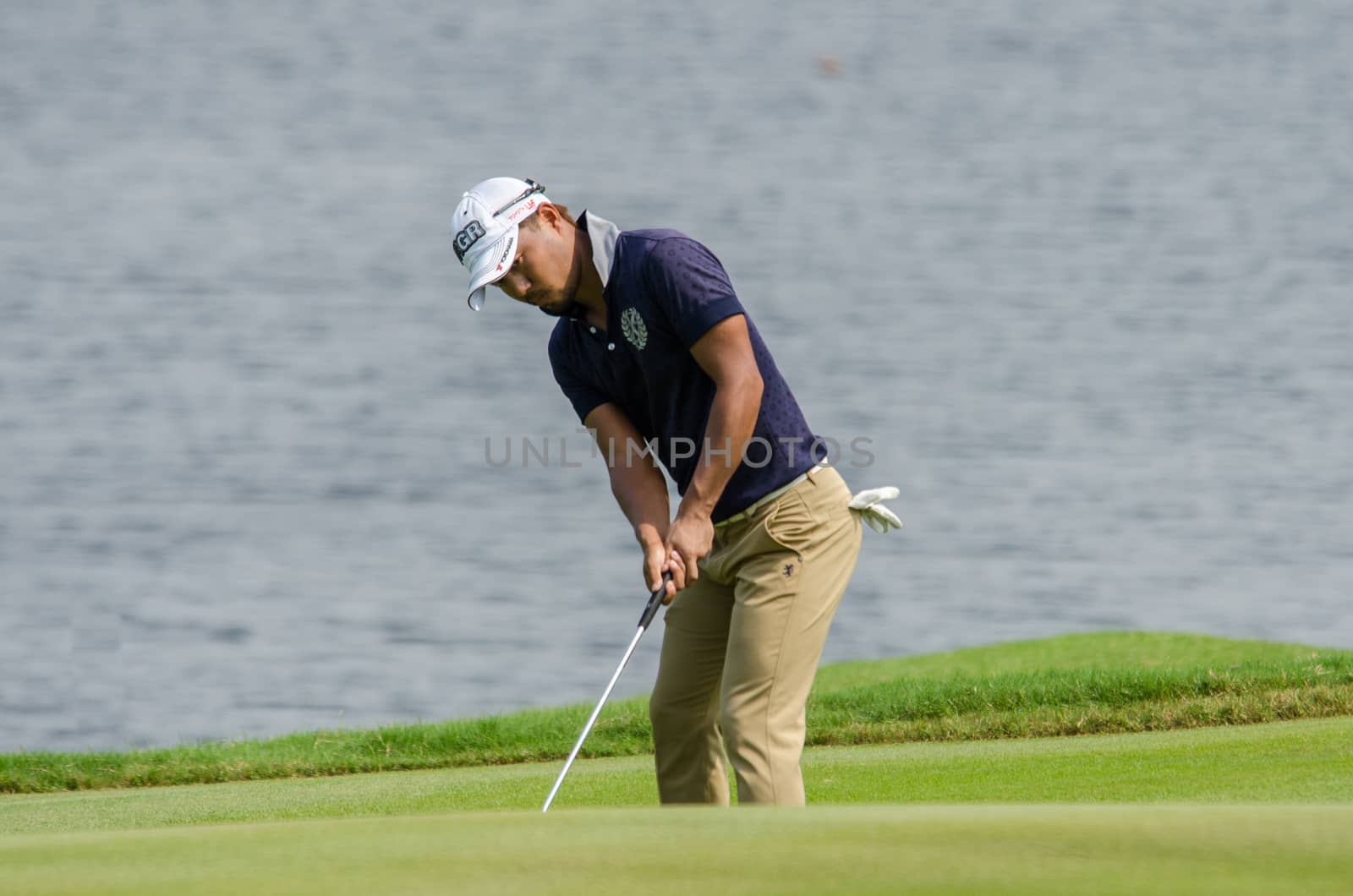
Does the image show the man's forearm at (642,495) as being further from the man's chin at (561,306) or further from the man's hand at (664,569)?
the man's chin at (561,306)

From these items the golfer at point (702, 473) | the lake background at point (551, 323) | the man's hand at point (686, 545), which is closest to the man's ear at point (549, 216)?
the golfer at point (702, 473)

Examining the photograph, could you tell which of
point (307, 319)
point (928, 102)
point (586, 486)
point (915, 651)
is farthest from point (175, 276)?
point (915, 651)

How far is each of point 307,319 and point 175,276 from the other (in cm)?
344

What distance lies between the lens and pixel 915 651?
1560cm

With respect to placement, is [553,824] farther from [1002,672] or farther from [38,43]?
[38,43]

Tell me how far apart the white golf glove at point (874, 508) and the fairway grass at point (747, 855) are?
185 centimetres

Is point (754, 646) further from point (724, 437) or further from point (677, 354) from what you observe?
point (677, 354)

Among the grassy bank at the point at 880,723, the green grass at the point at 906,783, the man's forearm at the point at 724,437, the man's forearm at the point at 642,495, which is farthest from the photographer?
the grassy bank at the point at 880,723

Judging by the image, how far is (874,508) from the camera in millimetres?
3635

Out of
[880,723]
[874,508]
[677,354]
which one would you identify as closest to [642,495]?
[677,354]

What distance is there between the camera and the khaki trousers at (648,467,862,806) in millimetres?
3387

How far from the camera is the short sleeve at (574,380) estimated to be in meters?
3.80

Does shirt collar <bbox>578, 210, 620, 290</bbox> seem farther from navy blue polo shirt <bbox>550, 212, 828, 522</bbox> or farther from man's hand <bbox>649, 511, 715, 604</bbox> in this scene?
man's hand <bbox>649, 511, 715, 604</bbox>

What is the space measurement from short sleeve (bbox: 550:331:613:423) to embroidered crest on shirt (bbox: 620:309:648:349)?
27 centimetres
